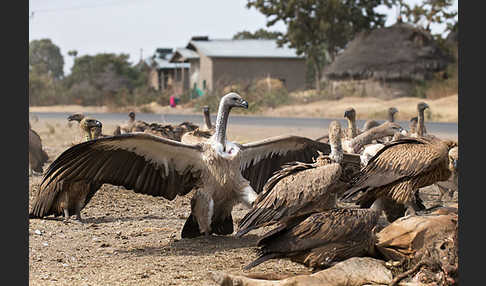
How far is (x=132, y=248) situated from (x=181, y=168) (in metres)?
0.92

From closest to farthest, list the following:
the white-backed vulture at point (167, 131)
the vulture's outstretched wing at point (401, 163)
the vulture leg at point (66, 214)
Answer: the vulture's outstretched wing at point (401, 163), the vulture leg at point (66, 214), the white-backed vulture at point (167, 131)

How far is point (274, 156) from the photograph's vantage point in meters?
7.43

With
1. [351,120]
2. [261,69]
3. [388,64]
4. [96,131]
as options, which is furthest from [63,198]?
[261,69]

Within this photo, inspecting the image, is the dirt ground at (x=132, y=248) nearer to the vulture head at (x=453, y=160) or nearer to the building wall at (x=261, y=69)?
Answer: the vulture head at (x=453, y=160)

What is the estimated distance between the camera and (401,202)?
22.6ft

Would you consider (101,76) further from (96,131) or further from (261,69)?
(96,131)

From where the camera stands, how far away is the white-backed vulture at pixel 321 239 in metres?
5.16

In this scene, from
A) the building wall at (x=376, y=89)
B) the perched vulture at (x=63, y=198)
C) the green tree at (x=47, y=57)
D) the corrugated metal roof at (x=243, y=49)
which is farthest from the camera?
the green tree at (x=47, y=57)

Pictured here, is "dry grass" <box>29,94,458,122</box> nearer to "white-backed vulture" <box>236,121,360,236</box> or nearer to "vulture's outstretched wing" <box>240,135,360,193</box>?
"vulture's outstretched wing" <box>240,135,360,193</box>

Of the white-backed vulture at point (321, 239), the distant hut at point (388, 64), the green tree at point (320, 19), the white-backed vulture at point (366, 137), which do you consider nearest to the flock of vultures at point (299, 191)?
the white-backed vulture at point (321, 239)

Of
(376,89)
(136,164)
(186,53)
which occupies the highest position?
(186,53)

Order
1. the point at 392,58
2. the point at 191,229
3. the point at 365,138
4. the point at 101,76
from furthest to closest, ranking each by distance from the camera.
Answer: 1. the point at 101,76
2. the point at 392,58
3. the point at 365,138
4. the point at 191,229

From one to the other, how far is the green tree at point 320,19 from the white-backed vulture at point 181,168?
3272cm

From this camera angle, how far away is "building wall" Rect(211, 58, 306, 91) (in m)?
46.8
